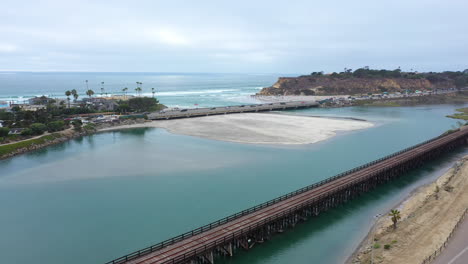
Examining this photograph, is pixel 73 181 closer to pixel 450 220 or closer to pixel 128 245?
pixel 128 245

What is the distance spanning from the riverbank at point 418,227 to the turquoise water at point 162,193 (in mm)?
1776

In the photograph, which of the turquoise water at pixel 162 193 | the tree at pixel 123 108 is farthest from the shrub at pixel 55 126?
the tree at pixel 123 108

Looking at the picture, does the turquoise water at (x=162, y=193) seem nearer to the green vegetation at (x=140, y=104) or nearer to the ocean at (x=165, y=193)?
the ocean at (x=165, y=193)

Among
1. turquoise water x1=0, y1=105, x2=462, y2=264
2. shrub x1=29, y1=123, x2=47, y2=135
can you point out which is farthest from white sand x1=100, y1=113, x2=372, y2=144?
shrub x1=29, y1=123, x2=47, y2=135

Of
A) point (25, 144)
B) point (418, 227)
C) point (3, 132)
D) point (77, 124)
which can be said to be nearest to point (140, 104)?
point (77, 124)

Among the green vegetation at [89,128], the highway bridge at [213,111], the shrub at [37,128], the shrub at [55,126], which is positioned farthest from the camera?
the highway bridge at [213,111]

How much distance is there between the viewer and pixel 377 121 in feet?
352

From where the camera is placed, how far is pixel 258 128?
3529 inches

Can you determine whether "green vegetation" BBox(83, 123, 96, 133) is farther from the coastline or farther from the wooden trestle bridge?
the wooden trestle bridge

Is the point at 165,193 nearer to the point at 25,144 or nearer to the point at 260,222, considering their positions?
the point at 260,222

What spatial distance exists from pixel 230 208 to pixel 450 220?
24955 millimetres

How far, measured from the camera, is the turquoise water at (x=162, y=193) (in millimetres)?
30953

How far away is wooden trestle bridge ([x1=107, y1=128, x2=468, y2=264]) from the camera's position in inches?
1024

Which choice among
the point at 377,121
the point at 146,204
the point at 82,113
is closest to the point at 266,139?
the point at 146,204
